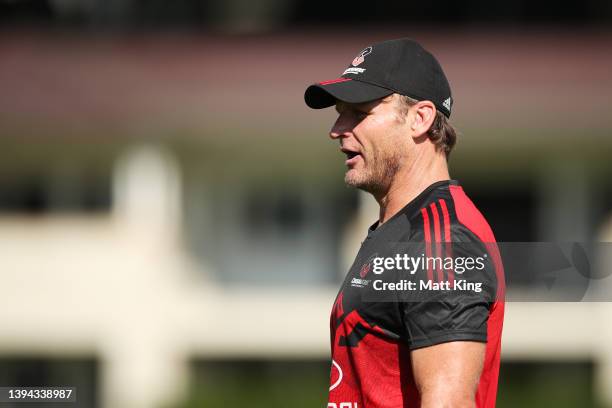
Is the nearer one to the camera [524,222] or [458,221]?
[458,221]

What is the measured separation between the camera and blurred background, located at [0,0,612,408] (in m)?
14.0

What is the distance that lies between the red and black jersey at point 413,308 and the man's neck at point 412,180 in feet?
0.25

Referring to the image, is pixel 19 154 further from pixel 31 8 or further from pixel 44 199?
pixel 31 8

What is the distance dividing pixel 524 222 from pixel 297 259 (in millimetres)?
3453

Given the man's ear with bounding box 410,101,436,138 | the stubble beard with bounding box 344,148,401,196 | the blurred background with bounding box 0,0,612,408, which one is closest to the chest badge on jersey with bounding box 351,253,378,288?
the stubble beard with bounding box 344,148,401,196

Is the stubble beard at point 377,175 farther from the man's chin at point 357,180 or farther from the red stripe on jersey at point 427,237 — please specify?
the red stripe on jersey at point 427,237

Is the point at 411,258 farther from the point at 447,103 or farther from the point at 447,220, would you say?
the point at 447,103

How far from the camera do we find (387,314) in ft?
10.6

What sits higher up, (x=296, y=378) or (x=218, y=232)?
(x=218, y=232)

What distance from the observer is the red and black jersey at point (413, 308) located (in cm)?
309

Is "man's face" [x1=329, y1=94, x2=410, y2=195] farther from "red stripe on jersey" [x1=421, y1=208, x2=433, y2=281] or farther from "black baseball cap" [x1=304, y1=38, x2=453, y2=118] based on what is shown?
"red stripe on jersey" [x1=421, y1=208, x2=433, y2=281]

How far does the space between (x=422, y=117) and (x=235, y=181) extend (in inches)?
464

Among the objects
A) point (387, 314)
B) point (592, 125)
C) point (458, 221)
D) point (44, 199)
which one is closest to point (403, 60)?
point (458, 221)

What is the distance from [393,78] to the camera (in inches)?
144
